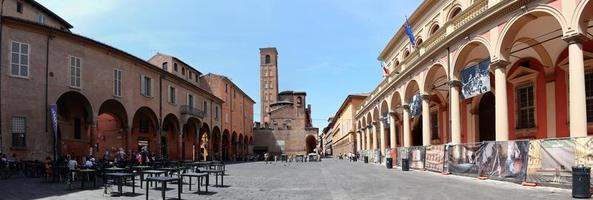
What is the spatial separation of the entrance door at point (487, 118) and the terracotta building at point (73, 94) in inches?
974

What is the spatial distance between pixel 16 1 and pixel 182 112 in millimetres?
17764

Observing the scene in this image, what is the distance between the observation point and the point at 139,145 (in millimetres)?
45625

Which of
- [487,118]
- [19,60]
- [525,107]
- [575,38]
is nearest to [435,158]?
[525,107]

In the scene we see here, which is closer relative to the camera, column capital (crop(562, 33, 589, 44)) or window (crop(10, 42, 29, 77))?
column capital (crop(562, 33, 589, 44))

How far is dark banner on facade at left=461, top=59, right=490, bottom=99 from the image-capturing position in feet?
67.1

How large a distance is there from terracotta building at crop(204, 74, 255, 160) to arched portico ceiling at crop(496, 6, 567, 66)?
147ft

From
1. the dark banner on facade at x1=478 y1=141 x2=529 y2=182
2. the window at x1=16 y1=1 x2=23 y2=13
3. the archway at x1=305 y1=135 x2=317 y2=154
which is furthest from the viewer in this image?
the archway at x1=305 y1=135 x2=317 y2=154

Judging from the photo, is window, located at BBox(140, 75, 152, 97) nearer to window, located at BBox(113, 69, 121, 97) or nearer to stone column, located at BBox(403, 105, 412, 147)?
window, located at BBox(113, 69, 121, 97)

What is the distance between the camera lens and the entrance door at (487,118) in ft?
95.0

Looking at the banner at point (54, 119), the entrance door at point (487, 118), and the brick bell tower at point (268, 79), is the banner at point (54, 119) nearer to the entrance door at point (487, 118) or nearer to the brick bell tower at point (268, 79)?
the entrance door at point (487, 118)

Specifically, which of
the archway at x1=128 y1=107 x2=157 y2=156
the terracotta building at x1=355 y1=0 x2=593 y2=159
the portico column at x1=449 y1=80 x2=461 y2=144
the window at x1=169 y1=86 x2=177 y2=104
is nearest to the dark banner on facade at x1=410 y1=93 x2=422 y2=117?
the terracotta building at x1=355 y1=0 x2=593 y2=159

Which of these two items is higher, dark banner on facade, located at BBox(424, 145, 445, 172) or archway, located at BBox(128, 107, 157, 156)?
archway, located at BBox(128, 107, 157, 156)

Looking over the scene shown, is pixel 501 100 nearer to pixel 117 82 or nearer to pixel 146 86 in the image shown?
pixel 117 82

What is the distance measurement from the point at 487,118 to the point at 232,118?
1913 inches
